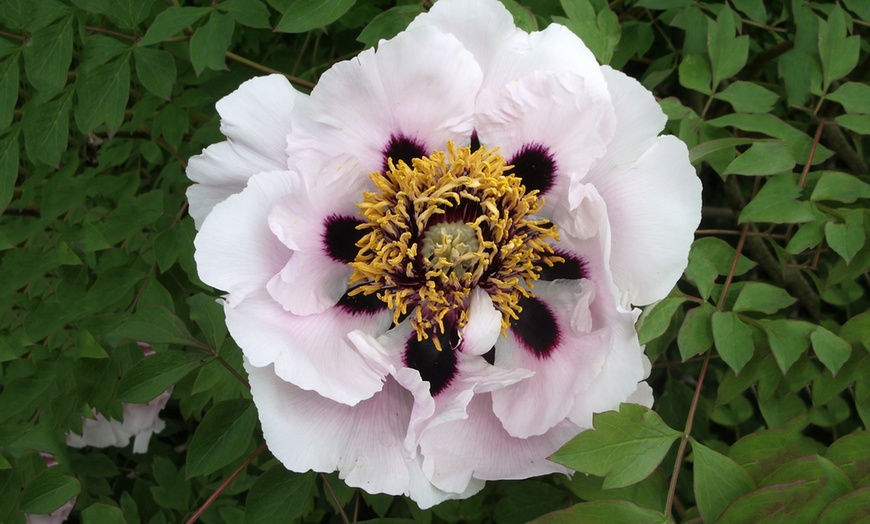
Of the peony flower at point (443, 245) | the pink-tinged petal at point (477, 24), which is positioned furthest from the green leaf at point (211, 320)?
the pink-tinged petal at point (477, 24)

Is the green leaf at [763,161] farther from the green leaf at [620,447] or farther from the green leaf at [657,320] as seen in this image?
the green leaf at [620,447]

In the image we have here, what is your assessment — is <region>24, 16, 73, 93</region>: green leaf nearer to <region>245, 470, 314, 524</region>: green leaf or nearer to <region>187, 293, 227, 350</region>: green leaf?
<region>187, 293, 227, 350</region>: green leaf

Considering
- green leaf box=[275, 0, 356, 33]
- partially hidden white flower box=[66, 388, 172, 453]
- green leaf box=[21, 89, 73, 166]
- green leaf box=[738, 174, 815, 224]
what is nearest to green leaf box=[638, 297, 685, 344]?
green leaf box=[738, 174, 815, 224]

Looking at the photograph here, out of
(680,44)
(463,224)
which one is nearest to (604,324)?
(463,224)

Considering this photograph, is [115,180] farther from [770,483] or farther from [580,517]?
[770,483]

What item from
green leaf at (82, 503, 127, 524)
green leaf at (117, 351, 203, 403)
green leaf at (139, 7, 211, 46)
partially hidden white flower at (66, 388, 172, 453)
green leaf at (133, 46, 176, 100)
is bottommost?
partially hidden white flower at (66, 388, 172, 453)

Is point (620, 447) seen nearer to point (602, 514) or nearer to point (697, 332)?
point (602, 514)

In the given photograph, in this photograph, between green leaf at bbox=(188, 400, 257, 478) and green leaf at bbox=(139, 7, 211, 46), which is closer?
green leaf at bbox=(188, 400, 257, 478)
